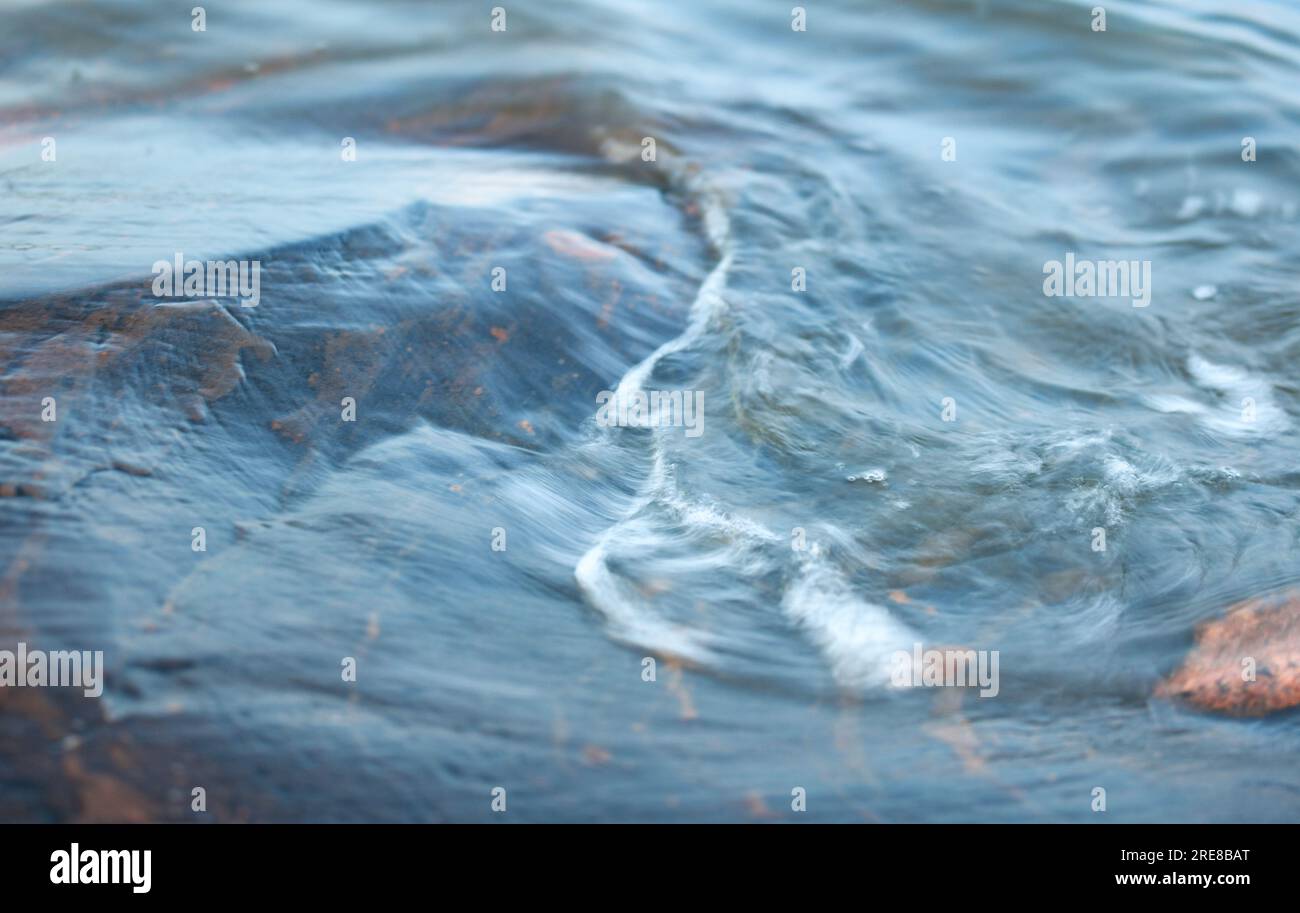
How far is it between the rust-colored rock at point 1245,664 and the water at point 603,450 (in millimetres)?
70

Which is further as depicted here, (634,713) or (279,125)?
(279,125)

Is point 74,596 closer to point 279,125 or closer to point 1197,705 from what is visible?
point 1197,705

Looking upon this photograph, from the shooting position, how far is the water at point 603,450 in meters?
2.73

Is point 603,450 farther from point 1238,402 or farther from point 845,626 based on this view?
point 1238,402

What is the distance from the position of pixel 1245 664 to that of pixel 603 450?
6.81 feet

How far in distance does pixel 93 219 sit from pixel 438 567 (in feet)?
8.18

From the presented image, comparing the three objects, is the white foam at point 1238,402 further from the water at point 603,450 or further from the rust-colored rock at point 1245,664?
the rust-colored rock at point 1245,664

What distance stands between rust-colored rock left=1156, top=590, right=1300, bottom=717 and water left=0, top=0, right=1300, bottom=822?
0.23 ft

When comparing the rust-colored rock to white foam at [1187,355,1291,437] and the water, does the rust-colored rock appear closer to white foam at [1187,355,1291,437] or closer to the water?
the water

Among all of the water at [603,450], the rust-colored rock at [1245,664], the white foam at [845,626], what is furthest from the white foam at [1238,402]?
the white foam at [845,626]

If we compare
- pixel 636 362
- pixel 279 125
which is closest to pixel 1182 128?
pixel 636 362
